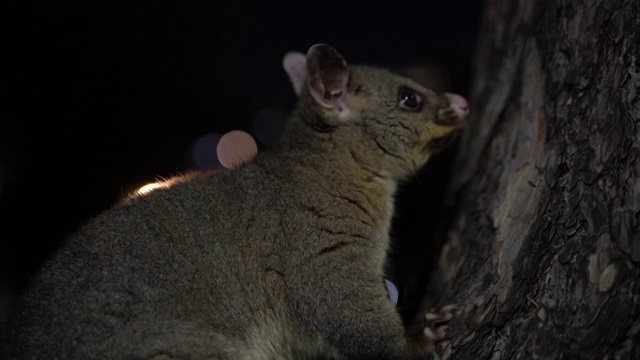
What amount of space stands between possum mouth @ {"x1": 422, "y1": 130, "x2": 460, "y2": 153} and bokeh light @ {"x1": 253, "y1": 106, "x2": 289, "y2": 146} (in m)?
1.83

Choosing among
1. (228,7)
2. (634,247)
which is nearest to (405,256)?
(228,7)

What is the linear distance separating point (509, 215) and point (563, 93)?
2.51ft

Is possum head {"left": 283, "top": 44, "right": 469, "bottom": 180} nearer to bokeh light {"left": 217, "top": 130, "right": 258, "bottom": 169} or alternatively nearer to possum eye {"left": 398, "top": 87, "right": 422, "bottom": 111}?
possum eye {"left": 398, "top": 87, "right": 422, "bottom": 111}

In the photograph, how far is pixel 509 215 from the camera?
4.09 meters

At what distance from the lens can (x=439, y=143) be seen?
15.5ft

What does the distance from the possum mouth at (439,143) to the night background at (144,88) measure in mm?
861

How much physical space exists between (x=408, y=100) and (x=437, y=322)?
151 cm

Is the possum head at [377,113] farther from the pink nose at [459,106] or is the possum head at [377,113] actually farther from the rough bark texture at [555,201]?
the rough bark texture at [555,201]

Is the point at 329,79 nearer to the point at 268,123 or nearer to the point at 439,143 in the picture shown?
the point at 439,143

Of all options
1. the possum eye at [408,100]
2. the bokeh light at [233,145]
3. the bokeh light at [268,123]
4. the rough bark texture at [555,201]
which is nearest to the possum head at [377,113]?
the possum eye at [408,100]

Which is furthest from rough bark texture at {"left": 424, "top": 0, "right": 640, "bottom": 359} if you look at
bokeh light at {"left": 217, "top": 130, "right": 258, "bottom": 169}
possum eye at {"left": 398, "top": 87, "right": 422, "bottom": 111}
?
bokeh light at {"left": 217, "top": 130, "right": 258, "bottom": 169}

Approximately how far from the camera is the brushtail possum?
10.9 feet

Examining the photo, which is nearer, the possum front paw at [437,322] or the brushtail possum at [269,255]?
the brushtail possum at [269,255]

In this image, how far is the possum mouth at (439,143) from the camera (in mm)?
4652
